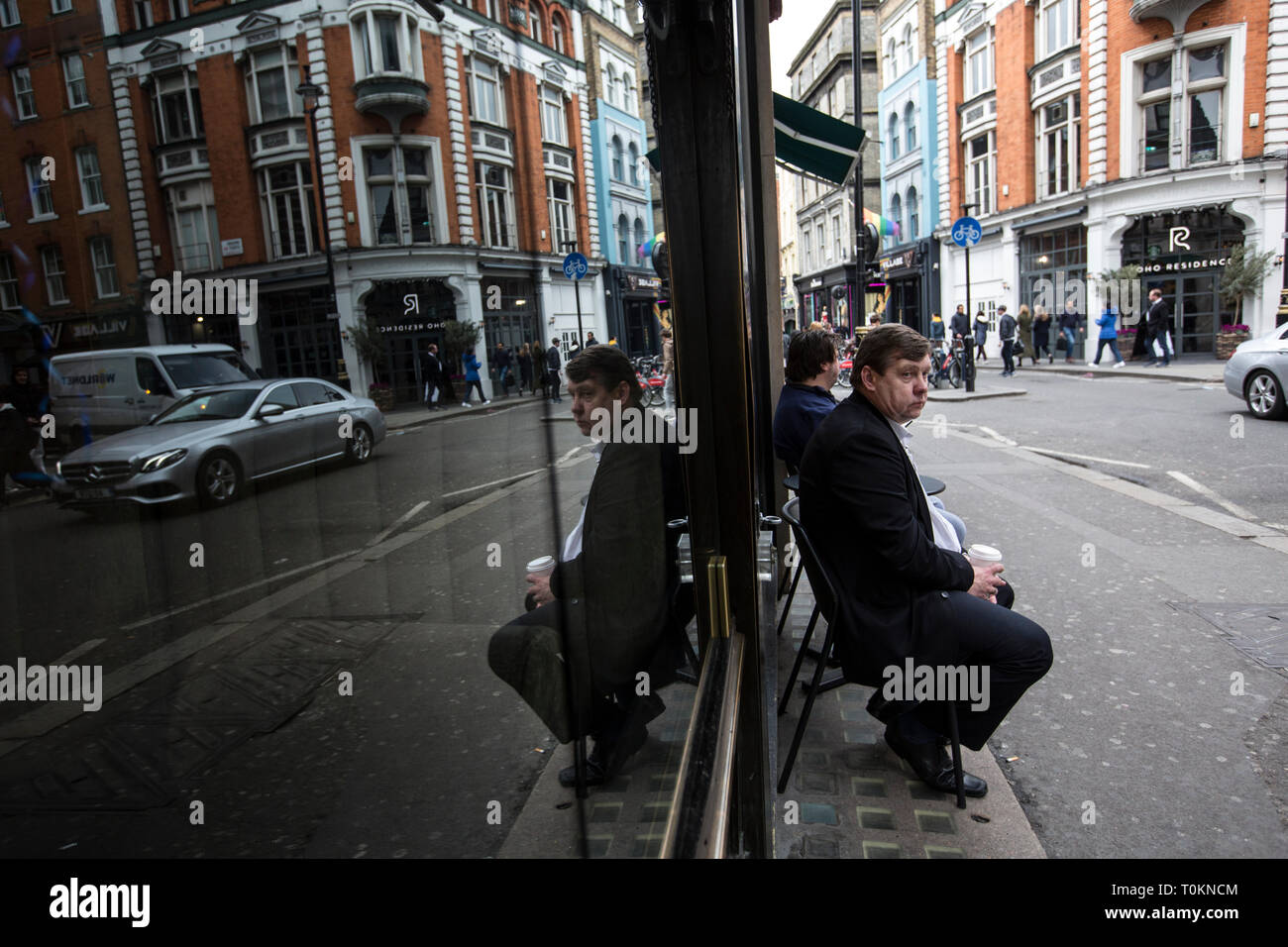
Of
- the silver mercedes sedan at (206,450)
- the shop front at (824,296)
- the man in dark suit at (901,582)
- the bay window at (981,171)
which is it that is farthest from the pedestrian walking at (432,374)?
the shop front at (824,296)

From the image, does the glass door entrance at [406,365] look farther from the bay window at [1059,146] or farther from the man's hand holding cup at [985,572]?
the bay window at [1059,146]

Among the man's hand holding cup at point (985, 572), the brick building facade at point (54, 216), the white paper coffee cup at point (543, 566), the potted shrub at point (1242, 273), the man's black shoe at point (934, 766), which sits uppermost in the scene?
the potted shrub at point (1242, 273)

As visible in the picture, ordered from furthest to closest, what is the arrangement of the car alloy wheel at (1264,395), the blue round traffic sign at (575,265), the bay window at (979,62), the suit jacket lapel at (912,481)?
the bay window at (979,62), the car alloy wheel at (1264,395), the suit jacket lapel at (912,481), the blue round traffic sign at (575,265)

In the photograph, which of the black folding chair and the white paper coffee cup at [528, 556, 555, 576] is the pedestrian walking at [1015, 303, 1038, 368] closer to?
the black folding chair

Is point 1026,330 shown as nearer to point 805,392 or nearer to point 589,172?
point 805,392

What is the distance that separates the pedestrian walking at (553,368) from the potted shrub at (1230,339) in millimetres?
20767

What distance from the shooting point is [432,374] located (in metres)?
0.80

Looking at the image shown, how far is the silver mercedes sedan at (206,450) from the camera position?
51 cm

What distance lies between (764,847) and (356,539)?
6.48 ft

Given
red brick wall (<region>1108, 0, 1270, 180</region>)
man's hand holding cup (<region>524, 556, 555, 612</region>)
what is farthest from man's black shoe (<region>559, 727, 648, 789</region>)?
red brick wall (<region>1108, 0, 1270, 180</region>)

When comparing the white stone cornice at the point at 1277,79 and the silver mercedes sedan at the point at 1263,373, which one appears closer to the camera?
the silver mercedes sedan at the point at 1263,373

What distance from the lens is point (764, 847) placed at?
7.37ft

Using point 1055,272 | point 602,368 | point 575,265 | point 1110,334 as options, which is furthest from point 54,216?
point 1055,272

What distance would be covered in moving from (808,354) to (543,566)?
3.69 m
